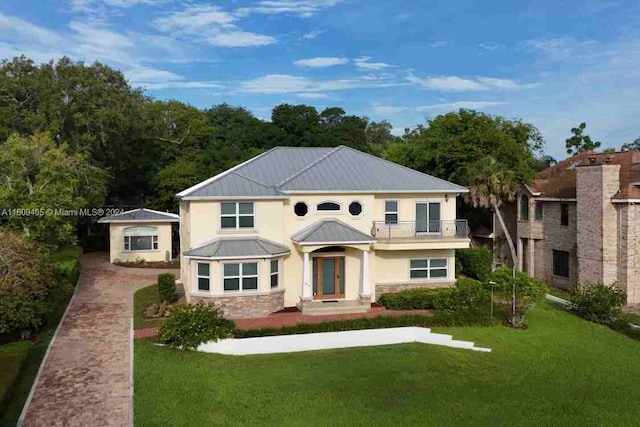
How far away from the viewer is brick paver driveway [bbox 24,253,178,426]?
13.8 meters

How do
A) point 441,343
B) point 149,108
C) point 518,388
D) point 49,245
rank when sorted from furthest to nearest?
point 149,108 < point 49,245 < point 441,343 < point 518,388

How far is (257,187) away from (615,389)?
15.5m

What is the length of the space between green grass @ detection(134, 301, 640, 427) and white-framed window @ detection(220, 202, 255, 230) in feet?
21.1

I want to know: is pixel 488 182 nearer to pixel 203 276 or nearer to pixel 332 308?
pixel 332 308

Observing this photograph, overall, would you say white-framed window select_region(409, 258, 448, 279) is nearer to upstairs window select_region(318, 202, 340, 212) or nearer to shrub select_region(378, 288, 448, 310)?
shrub select_region(378, 288, 448, 310)

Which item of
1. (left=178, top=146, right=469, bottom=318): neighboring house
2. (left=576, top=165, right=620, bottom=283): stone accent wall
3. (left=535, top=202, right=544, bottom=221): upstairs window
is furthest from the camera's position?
(left=535, top=202, right=544, bottom=221): upstairs window

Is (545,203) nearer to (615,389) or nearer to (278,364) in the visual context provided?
(615,389)

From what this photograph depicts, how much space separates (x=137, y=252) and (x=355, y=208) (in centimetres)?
1994

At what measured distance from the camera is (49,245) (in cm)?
2580

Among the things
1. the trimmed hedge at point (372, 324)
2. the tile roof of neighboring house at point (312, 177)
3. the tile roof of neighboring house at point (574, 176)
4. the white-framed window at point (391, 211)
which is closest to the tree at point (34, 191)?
the tile roof of neighboring house at point (312, 177)

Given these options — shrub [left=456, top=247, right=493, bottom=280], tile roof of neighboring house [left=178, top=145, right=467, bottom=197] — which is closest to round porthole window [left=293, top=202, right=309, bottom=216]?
tile roof of neighboring house [left=178, top=145, right=467, bottom=197]

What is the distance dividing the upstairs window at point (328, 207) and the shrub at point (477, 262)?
440 inches

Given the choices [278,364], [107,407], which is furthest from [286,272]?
[107,407]

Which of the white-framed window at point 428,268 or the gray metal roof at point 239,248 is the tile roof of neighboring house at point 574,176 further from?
the gray metal roof at point 239,248
